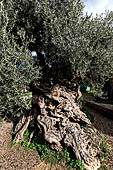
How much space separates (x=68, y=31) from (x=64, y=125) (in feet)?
11.0

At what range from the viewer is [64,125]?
4727mm

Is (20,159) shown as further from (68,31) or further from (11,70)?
(68,31)

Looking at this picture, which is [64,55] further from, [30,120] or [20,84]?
[30,120]

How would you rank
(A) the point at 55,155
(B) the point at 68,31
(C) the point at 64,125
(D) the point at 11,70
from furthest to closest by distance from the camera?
(C) the point at 64,125
(A) the point at 55,155
(B) the point at 68,31
(D) the point at 11,70

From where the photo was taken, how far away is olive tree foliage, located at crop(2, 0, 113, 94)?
A: 13.0 feet

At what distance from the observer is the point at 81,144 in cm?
427

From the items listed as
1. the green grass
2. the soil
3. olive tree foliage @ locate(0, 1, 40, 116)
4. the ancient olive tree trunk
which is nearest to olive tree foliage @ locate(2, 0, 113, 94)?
olive tree foliage @ locate(0, 1, 40, 116)

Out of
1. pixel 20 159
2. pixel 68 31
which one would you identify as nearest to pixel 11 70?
pixel 68 31

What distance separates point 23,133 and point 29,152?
2.73ft

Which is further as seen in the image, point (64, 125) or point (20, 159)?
point (64, 125)

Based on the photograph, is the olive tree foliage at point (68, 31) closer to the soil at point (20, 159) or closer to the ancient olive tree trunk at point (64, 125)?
the ancient olive tree trunk at point (64, 125)

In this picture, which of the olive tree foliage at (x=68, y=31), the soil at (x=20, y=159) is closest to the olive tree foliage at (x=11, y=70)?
the olive tree foliage at (x=68, y=31)

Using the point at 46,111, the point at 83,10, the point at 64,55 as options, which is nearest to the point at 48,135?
the point at 46,111

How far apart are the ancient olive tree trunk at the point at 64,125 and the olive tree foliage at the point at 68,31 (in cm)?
151
